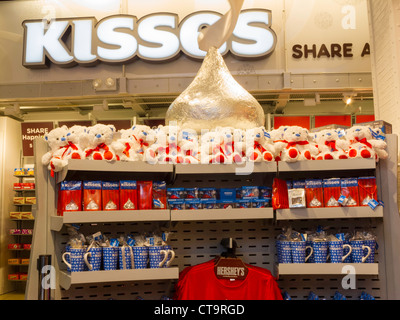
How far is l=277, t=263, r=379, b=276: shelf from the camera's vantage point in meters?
2.27

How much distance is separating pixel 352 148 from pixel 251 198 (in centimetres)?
66

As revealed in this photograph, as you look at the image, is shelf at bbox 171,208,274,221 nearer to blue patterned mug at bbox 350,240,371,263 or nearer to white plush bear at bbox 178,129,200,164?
white plush bear at bbox 178,129,200,164

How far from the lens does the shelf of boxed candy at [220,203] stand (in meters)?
2.25

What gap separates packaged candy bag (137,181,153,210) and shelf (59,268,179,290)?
1.12ft

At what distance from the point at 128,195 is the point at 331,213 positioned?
1141mm

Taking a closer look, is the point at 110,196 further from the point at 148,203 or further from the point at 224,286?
the point at 224,286

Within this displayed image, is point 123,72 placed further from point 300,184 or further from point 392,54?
point 300,184

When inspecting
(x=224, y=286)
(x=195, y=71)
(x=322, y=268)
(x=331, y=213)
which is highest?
(x=195, y=71)

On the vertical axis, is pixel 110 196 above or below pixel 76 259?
above

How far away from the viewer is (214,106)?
8.59ft

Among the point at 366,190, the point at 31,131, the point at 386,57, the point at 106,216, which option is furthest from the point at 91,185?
the point at 31,131

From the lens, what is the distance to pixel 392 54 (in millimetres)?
3490

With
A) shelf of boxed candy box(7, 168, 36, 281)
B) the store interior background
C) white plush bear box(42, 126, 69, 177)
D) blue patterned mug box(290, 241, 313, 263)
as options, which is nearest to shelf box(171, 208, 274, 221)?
blue patterned mug box(290, 241, 313, 263)
